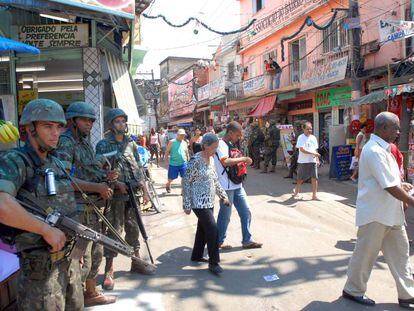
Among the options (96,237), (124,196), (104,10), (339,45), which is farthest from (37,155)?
(339,45)

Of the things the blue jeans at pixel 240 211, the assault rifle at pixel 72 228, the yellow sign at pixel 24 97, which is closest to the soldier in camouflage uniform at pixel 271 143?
the yellow sign at pixel 24 97

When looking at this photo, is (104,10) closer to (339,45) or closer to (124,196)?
(124,196)

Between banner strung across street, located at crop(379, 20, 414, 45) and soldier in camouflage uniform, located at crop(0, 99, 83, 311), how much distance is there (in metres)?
9.58

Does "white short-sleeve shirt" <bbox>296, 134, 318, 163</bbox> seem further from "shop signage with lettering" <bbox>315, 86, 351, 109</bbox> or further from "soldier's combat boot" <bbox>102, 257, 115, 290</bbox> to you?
"shop signage with lettering" <bbox>315, 86, 351, 109</bbox>

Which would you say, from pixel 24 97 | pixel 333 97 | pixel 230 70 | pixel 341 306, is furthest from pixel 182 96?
pixel 341 306

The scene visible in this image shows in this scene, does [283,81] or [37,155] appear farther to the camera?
[283,81]

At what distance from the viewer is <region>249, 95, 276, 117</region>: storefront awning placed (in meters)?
20.3

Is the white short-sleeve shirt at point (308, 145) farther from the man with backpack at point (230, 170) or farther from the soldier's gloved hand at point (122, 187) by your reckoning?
the soldier's gloved hand at point (122, 187)

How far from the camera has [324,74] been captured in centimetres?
1542

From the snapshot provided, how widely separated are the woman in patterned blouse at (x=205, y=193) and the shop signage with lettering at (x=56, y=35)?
386cm

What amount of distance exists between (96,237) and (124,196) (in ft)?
6.45

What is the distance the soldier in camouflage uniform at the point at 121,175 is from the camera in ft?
14.8

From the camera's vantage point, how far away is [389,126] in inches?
153

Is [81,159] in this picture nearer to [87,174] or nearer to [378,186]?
[87,174]
